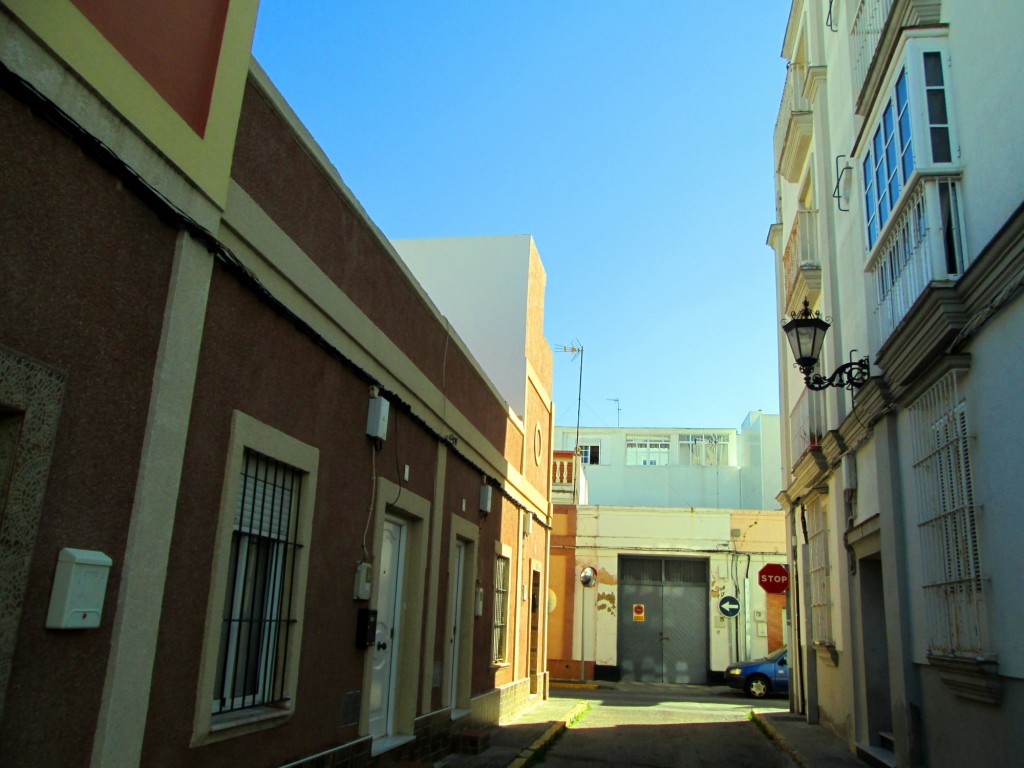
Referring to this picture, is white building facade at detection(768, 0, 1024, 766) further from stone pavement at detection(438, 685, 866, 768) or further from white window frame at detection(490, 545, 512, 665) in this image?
white window frame at detection(490, 545, 512, 665)

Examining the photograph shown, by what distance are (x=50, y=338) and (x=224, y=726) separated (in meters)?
2.69

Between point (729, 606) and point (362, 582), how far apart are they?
16.3 m

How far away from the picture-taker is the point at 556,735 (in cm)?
1270

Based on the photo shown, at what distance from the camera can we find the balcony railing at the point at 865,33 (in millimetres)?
9505

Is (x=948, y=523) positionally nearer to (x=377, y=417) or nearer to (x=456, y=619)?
(x=377, y=417)

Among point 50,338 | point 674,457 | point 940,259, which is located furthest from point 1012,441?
point 674,457

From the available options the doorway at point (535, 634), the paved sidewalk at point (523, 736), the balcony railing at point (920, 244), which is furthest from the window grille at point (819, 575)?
the balcony railing at point (920, 244)

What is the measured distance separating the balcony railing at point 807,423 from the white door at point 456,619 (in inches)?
195

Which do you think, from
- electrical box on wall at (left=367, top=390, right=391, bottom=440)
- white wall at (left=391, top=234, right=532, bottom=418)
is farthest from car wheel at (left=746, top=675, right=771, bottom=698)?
electrical box on wall at (left=367, top=390, right=391, bottom=440)

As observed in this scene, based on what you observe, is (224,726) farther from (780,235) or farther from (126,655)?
(780,235)

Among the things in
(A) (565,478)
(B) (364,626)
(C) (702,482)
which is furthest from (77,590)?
(C) (702,482)

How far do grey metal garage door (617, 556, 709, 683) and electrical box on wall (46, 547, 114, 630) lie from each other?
69.5 ft

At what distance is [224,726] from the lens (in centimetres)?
550

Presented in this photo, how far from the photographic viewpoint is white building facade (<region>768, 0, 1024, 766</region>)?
645 cm
